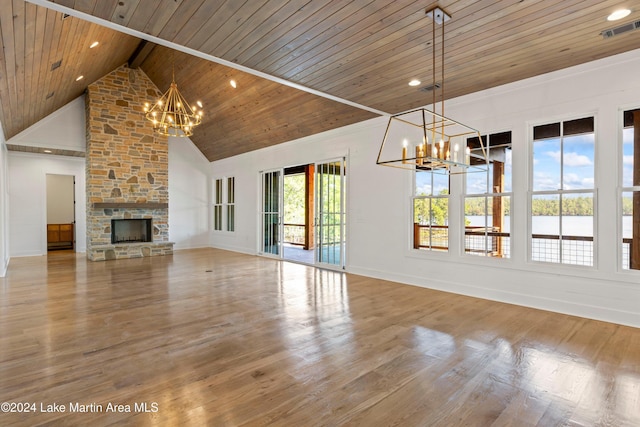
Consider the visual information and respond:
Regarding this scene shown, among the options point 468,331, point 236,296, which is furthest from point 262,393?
point 236,296

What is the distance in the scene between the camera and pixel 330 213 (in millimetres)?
7352

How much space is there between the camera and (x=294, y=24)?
312 cm

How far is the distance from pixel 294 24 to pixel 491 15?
177 centimetres

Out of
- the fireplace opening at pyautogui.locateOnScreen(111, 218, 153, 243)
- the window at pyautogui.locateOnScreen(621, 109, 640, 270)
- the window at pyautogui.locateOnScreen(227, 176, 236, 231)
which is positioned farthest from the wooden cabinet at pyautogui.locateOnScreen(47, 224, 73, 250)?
the window at pyautogui.locateOnScreen(621, 109, 640, 270)

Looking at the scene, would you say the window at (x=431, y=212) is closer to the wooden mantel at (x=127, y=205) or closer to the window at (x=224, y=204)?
the window at (x=224, y=204)

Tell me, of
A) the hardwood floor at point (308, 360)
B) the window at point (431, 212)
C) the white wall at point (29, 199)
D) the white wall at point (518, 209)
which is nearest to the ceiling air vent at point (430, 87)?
the white wall at point (518, 209)

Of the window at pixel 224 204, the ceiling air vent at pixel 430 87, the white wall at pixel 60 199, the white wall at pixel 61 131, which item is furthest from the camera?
the window at pixel 224 204

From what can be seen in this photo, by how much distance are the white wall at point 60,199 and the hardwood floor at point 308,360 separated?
6867 mm

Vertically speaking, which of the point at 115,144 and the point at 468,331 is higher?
the point at 115,144

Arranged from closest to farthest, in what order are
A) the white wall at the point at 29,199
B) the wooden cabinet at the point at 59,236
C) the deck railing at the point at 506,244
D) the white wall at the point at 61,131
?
the deck railing at the point at 506,244 → the white wall at the point at 61,131 → the white wall at the point at 29,199 → the wooden cabinet at the point at 59,236

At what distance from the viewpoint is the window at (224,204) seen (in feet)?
34.6

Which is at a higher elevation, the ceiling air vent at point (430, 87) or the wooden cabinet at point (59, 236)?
the ceiling air vent at point (430, 87)

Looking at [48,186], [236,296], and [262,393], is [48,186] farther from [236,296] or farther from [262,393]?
[262,393]

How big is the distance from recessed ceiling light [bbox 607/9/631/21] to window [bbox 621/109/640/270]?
1.33 metres
